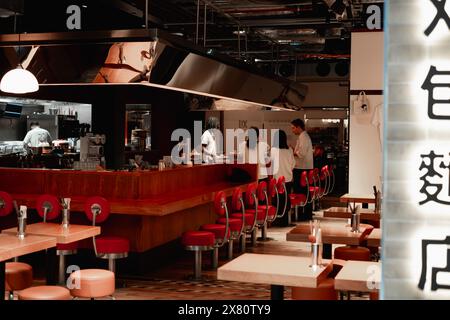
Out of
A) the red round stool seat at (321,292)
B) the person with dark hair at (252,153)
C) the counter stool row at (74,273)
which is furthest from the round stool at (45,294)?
the person with dark hair at (252,153)

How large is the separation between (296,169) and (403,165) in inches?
399

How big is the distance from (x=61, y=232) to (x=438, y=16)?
3.49 metres

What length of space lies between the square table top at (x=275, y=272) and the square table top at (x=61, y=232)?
139 centimetres

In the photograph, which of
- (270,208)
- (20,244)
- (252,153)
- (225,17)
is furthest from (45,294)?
(225,17)

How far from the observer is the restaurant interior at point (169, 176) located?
191 inches

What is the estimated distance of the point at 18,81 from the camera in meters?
6.22

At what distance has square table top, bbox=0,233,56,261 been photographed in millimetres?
4195

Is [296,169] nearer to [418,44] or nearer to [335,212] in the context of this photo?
[335,212]

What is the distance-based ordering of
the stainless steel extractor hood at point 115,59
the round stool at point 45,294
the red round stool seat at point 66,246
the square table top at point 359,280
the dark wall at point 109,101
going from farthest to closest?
the dark wall at point 109,101
the red round stool seat at point 66,246
the stainless steel extractor hood at point 115,59
the round stool at point 45,294
the square table top at point 359,280

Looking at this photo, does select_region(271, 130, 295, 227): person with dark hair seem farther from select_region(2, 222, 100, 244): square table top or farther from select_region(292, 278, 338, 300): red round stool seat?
select_region(292, 278, 338, 300): red round stool seat

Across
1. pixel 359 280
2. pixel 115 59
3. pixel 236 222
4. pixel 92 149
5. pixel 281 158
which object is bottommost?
pixel 236 222

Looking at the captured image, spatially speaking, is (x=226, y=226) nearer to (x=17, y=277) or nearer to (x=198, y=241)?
(x=198, y=241)

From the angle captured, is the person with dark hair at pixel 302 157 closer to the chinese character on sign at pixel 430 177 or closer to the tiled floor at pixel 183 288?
the tiled floor at pixel 183 288

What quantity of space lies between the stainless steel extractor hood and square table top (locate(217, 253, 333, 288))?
238 centimetres
